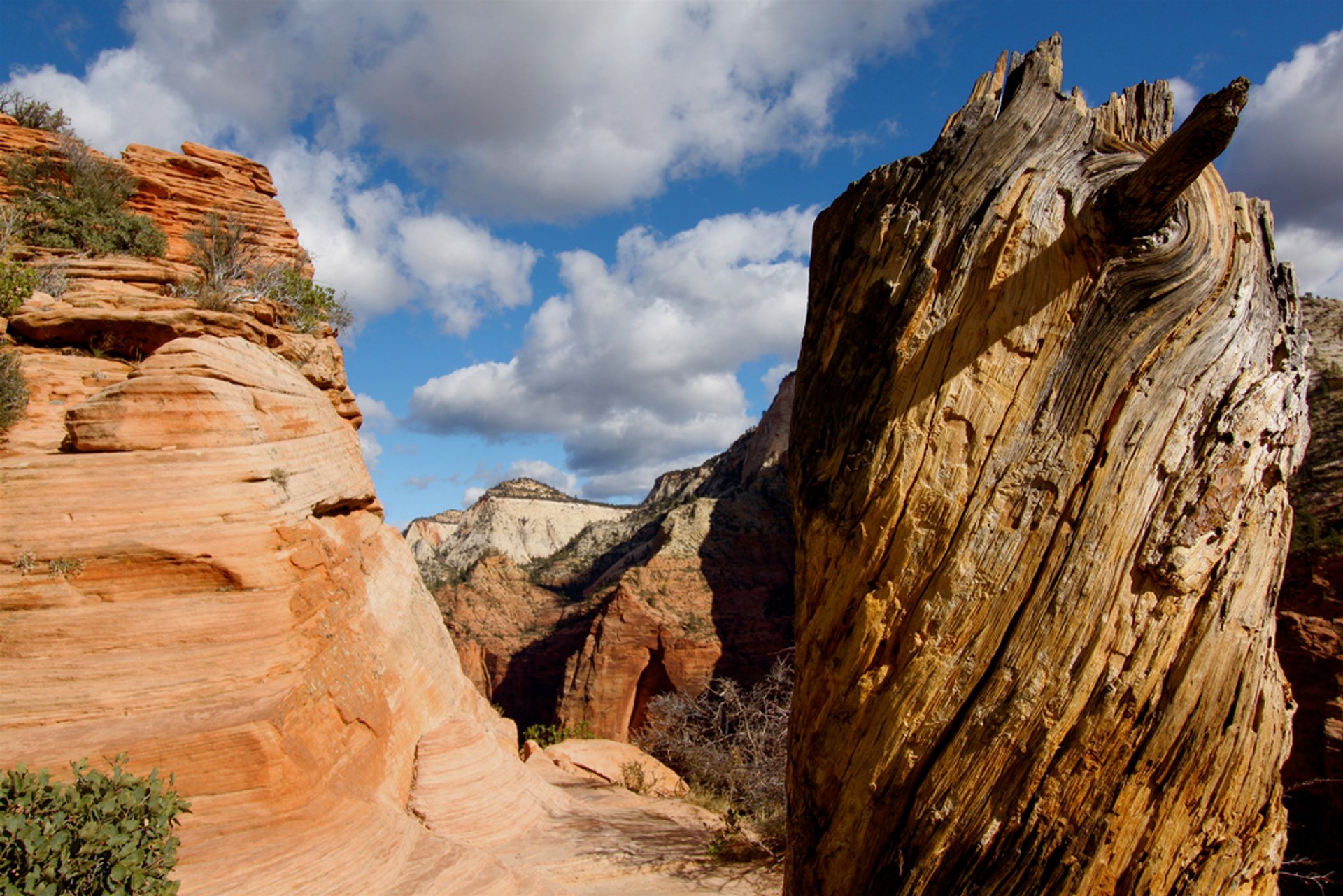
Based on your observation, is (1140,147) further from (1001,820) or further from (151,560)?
(151,560)

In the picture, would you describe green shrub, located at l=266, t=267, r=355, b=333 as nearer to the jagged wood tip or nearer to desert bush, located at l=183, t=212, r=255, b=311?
desert bush, located at l=183, t=212, r=255, b=311

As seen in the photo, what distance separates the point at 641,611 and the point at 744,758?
15.0 meters

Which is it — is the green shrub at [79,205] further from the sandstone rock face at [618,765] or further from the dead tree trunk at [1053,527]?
the dead tree trunk at [1053,527]

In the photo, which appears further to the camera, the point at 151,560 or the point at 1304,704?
the point at 1304,704

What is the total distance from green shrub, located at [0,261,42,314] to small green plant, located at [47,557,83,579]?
3.83 m

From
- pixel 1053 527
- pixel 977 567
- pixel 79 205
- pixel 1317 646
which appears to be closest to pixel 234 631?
pixel 977 567

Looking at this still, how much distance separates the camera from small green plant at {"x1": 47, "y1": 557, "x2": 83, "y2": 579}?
256 inches

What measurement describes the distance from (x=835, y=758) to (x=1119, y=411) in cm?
161

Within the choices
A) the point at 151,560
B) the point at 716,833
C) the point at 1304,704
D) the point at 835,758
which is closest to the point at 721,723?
the point at 716,833

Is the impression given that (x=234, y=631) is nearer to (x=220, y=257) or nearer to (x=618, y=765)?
(x=220, y=257)

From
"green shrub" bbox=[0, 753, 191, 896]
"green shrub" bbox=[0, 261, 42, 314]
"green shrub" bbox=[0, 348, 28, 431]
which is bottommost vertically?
"green shrub" bbox=[0, 753, 191, 896]

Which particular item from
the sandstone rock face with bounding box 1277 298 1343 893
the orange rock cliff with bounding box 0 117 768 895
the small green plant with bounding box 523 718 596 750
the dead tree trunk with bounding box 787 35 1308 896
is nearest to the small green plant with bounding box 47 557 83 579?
the orange rock cliff with bounding box 0 117 768 895

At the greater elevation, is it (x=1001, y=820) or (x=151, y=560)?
(x=151, y=560)

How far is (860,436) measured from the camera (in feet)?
9.50
